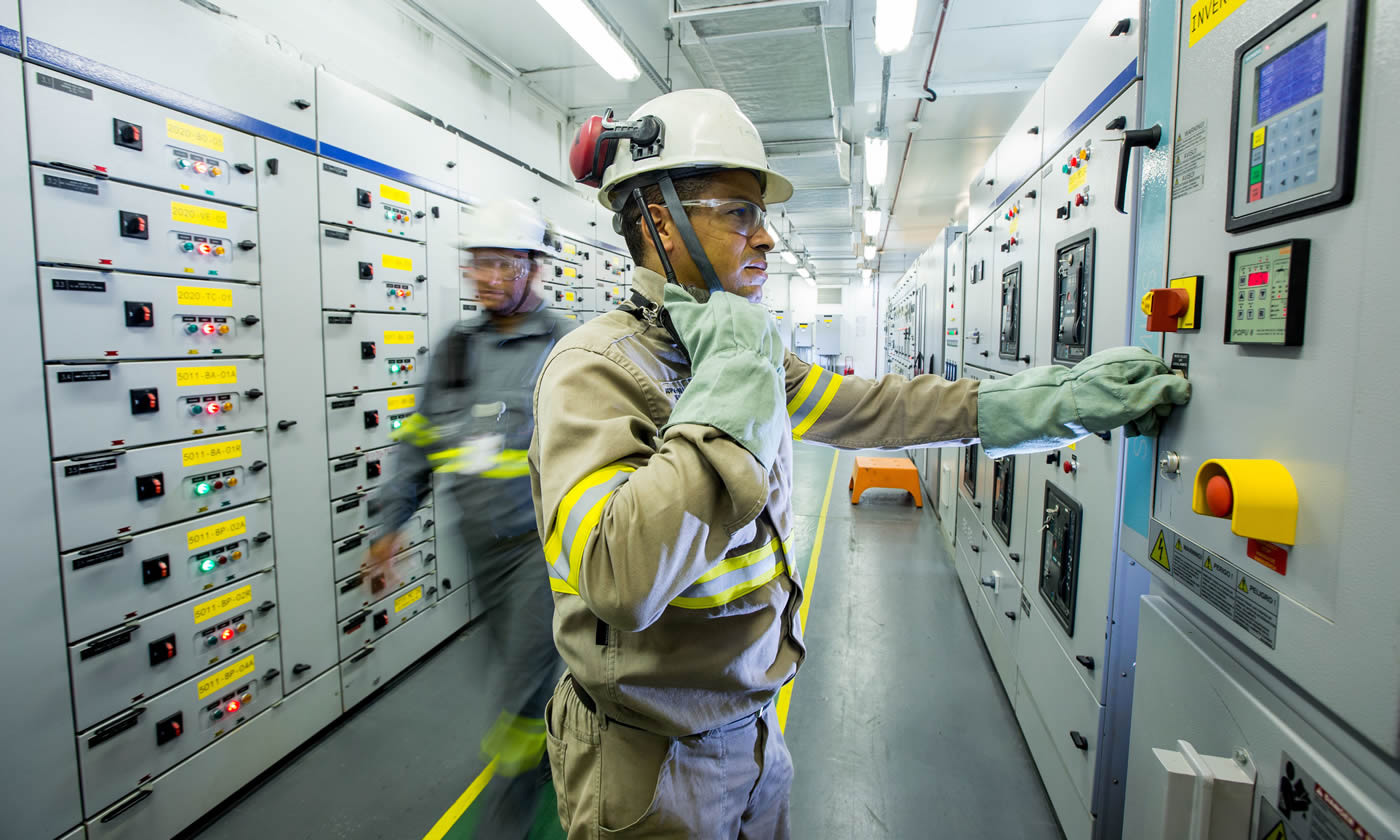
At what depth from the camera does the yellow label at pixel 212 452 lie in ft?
8.50

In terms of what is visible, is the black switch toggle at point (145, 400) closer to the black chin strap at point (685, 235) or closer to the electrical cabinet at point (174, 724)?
the electrical cabinet at point (174, 724)

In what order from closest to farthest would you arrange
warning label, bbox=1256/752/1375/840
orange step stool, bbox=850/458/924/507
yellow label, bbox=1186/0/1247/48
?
warning label, bbox=1256/752/1375/840 → yellow label, bbox=1186/0/1247/48 → orange step stool, bbox=850/458/924/507

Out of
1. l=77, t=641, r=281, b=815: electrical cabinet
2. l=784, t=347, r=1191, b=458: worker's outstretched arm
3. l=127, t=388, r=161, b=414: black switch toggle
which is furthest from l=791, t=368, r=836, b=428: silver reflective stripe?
l=77, t=641, r=281, b=815: electrical cabinet

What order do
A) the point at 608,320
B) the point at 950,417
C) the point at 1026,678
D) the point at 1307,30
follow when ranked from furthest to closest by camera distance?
the point at 1026,678, the point at 950,417, the point at 608,320, the point at 1307,30

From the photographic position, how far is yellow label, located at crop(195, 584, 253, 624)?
265 centimetres

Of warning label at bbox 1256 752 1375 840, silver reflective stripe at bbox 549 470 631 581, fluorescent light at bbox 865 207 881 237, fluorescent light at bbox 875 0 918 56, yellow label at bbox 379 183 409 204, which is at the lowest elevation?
warning label at bbox 1256 752 1375 840

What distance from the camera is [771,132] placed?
228 inches

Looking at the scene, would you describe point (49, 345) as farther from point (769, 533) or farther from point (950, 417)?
point (950, 417)

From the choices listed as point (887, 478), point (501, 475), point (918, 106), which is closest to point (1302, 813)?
point (501, 475)

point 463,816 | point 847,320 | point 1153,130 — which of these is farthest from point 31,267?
point 847,320

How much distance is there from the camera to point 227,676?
2744mm

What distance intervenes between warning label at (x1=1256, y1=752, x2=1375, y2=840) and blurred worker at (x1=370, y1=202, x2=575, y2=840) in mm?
1823

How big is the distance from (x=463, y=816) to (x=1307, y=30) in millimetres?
3404

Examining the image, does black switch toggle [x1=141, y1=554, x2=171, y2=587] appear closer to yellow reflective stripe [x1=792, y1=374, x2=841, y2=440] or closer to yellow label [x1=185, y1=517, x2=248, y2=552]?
yellow label [x1=185, y1=517, x2=248, y2=552]
